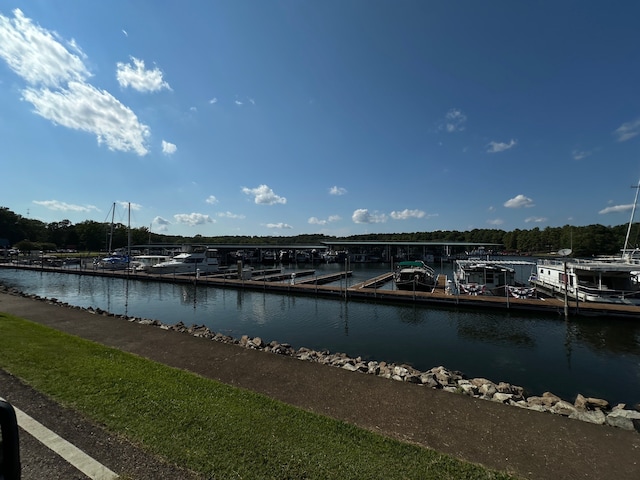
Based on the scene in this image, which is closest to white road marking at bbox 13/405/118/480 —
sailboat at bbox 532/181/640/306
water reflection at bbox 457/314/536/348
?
water reflection at bbox 457/314/536/348

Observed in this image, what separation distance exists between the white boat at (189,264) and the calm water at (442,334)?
1427 centimetres

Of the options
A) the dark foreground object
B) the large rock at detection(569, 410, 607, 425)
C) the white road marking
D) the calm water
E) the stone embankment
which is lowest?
the calm water

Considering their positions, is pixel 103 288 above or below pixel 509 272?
below

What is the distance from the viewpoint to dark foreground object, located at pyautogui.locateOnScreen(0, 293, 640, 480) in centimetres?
510

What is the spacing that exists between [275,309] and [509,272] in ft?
70.8

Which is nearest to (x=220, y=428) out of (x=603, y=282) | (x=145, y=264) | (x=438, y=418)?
(x=438, y=418)

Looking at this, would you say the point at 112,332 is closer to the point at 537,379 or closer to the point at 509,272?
the point at 537,379

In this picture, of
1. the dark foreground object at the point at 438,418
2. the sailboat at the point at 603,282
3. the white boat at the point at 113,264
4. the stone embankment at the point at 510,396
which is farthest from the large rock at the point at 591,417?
the white boat at the point at 113,264

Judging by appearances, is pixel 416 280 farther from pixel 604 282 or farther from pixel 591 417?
pixel 591 417

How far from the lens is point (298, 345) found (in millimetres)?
16359

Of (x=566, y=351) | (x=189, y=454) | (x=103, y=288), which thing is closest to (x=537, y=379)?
(x=566, y=351)

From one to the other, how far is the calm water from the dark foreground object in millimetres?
6569

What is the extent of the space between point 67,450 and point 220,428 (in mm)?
2090

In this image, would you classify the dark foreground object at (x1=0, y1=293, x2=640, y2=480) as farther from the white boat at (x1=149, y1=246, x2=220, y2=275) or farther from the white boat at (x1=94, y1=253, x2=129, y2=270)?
the white boat at (x1=94, y1=253, x2=129, y2=270)
